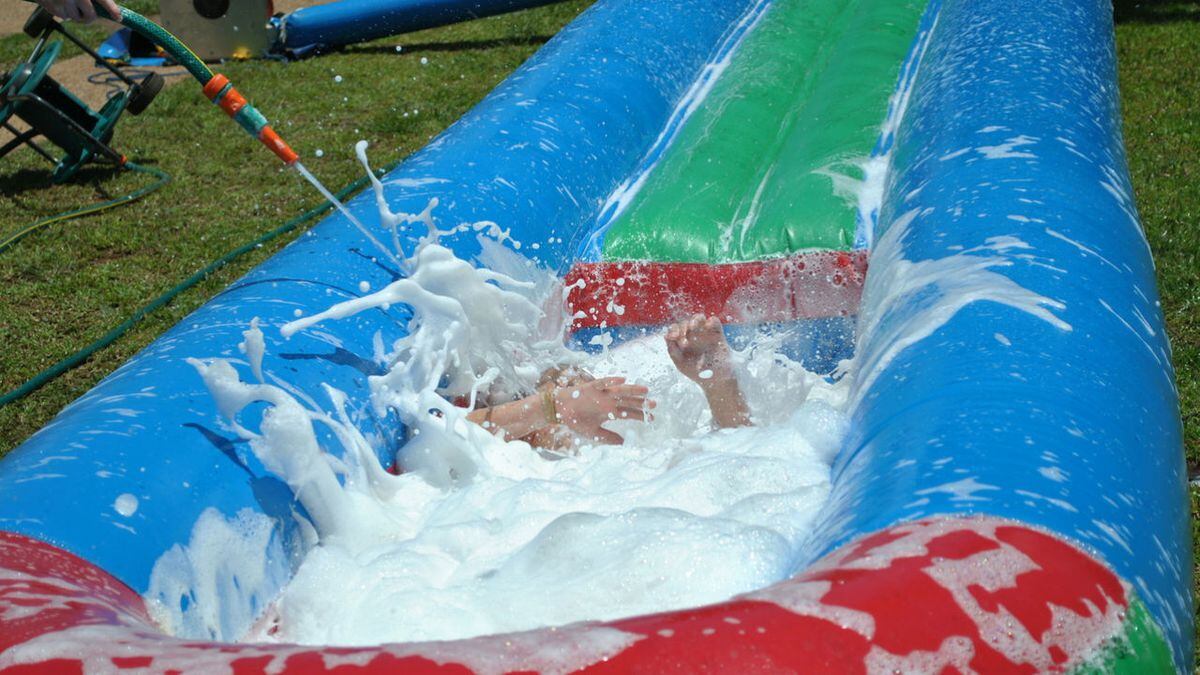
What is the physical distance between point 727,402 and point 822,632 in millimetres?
1215

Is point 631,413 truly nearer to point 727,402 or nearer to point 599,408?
point 599,408

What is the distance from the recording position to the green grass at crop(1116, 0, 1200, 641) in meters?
2.83

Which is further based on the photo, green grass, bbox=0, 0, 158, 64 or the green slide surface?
green grass, bbox=0, 0, 158, 64

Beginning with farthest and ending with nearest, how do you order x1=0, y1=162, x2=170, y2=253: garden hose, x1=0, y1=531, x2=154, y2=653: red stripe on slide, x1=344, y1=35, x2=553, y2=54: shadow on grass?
x1=344, y1=35, x2=553, y2=54: shadow on grass → x1=0, y1=162, x2=170, y2=253: garden hose → x1=0, y1=531, x2=154, y2=653: red stripe on slide

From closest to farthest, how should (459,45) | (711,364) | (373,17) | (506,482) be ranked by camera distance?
1. (506,482)
2. (711,364)
3. (373,17)
4. (459,45)

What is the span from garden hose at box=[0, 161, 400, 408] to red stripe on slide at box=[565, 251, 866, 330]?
1.29 m

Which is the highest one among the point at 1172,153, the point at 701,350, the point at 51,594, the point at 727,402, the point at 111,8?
the point at 111,8

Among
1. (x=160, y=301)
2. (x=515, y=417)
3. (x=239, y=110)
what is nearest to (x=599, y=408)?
(x=515, y=417)

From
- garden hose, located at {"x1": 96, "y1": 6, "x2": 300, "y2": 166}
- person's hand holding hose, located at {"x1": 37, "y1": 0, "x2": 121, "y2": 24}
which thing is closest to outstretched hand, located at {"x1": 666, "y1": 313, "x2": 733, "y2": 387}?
garden hose, located at {"x1": 96, "y1": 6, "x2": 300, "y2": 166}

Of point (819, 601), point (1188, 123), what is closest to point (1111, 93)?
point (1188, 123)

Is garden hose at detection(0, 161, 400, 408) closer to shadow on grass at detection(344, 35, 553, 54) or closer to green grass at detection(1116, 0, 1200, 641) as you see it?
shadow on grass at detection(344, 35, 553, 54)

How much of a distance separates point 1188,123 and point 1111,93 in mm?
1790

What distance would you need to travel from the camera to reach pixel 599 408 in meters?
2.32

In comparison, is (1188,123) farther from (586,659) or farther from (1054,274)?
(586,659)
